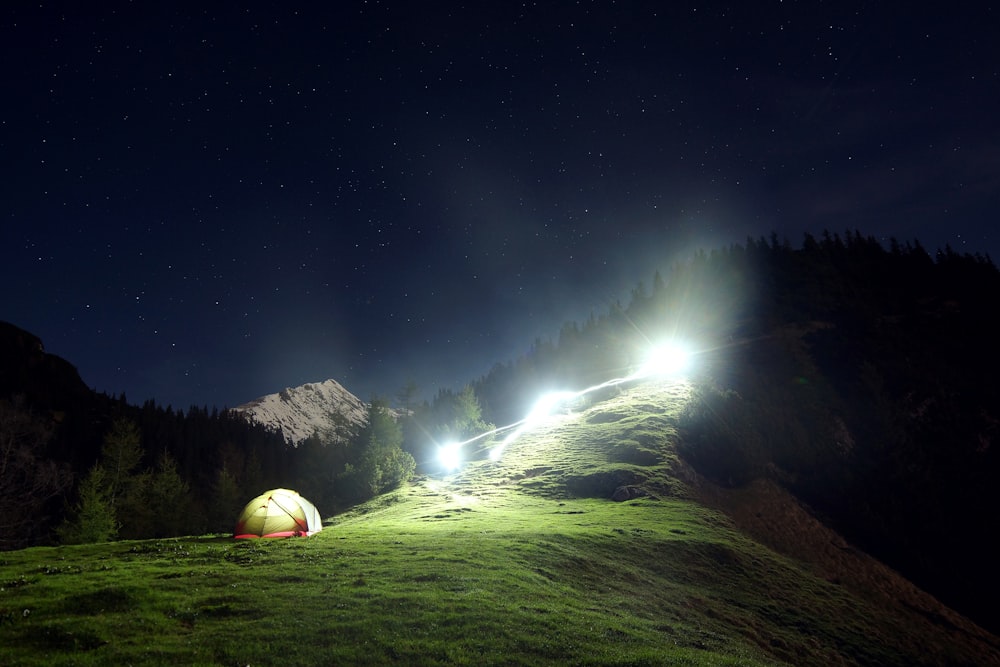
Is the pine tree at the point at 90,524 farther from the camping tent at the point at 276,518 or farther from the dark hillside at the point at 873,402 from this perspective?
the dark hillside at the point at 873,402

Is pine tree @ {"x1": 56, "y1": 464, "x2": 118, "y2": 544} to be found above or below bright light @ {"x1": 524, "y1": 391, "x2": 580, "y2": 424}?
below

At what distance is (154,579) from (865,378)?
12233cm

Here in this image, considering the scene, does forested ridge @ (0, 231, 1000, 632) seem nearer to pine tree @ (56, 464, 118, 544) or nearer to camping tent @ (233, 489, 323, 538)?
pine tree @ (56, 464, 118, 544)

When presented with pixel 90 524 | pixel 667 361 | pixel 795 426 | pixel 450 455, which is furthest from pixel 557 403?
pixel 90 524

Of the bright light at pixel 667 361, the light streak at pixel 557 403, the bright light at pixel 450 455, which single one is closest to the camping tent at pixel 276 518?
the light streak at pixel 557 403

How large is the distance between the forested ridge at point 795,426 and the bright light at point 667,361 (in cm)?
634

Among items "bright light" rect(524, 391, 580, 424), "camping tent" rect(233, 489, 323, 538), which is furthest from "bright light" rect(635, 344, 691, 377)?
"camping tent" rect(233, 489, 323, 538)

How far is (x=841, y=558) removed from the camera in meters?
53.3

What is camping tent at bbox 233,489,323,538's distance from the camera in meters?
39.4

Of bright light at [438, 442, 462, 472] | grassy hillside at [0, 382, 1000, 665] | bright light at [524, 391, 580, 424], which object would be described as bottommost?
grassy hillside at [0, 382, 1000, 665]

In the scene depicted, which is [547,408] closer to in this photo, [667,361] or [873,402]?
[667,361]

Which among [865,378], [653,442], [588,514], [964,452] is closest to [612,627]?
[588,514]

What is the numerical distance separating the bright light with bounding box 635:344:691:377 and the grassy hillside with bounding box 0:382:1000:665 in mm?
73645

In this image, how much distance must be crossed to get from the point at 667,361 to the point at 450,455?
253ft
